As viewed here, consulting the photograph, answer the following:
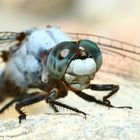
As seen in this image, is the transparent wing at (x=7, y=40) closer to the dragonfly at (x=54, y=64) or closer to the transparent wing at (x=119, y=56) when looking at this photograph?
the dragonfly at (x=54, y=64)

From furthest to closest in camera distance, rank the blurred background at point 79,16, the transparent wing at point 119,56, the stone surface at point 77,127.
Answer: the blurred background at point 79,16, the transparent wing at point 119,56, the stone surface at point 77,127

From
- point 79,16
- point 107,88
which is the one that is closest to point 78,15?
point 79,16

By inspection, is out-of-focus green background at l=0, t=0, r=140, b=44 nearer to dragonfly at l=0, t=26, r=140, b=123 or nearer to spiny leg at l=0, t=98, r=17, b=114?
dragonfly at l=0, t=26, r=140, b=123

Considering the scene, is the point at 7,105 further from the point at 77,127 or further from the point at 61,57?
the point at 77,127

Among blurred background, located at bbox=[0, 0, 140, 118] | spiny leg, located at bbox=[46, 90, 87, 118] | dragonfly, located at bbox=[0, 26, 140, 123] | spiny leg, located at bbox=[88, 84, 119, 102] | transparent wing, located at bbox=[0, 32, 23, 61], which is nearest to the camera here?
spiny leg, located at bbox=[46, 90, 87, 118]

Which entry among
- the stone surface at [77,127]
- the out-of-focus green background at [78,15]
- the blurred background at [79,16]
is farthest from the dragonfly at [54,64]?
the out-of-focus green background at [78,15]

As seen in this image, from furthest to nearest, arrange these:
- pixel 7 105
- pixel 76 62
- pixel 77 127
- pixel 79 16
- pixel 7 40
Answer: pixel 79 16 < pixel 7 105 < pixel 7 40 < pixel 76 62 < pixel 77 127

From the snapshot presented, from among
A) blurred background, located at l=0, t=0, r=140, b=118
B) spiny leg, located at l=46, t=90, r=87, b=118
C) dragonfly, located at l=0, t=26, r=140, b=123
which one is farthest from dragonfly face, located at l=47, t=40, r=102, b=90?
blurred background, located at l=0, t=0, r=140, b=118
